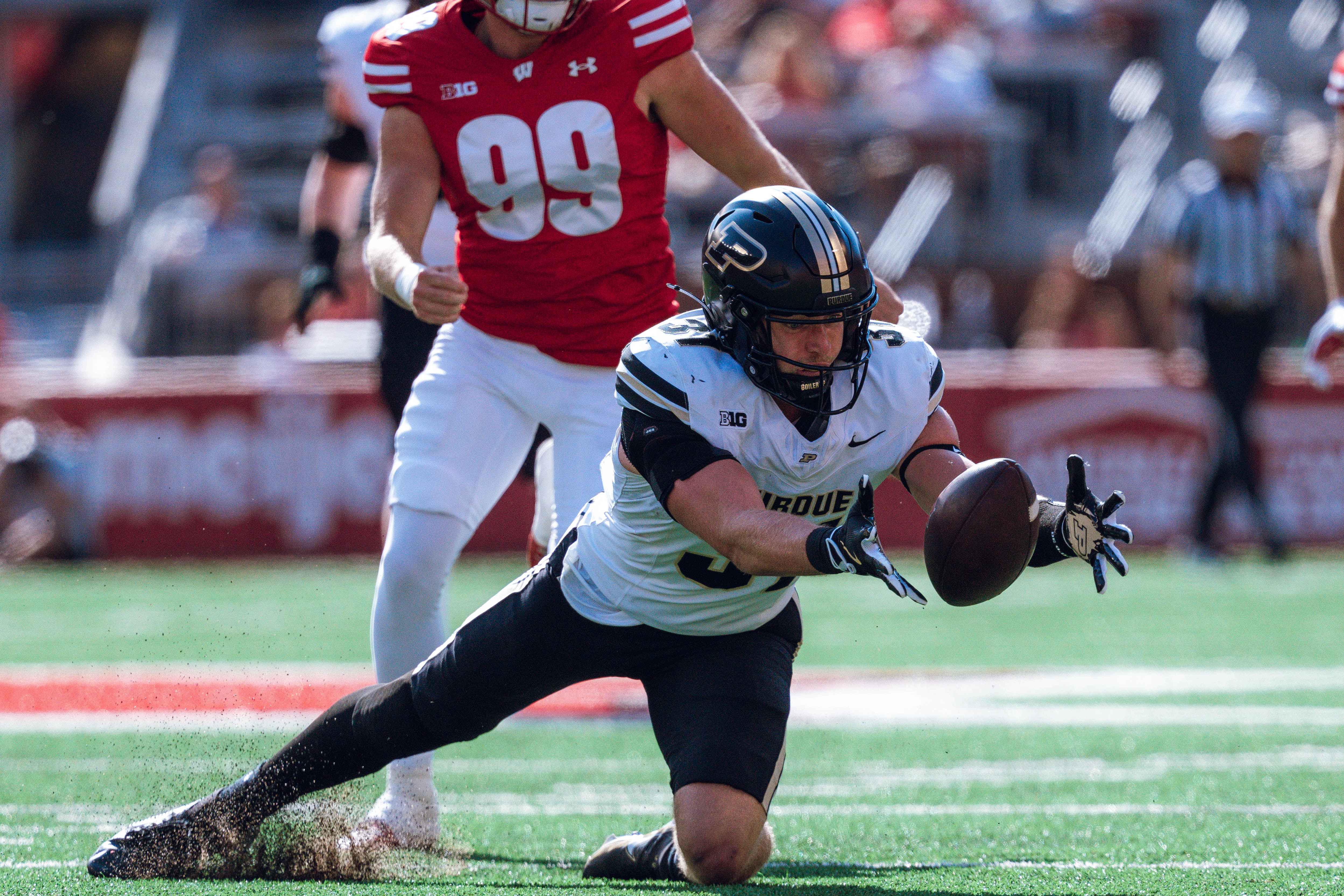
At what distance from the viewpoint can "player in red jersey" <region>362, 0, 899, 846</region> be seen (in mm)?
3664

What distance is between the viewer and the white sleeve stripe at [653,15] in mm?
3672

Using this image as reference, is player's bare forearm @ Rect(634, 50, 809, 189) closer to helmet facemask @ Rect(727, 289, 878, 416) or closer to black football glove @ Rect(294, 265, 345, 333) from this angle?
helmet facemask @ Rect(727, 289, 878, 416)

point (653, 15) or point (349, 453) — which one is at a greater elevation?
point (653, 15)

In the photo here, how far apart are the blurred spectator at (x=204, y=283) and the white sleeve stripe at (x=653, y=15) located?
9.36 m

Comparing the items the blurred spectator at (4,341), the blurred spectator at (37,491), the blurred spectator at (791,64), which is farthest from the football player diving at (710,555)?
the blurred spectator at (4,341)

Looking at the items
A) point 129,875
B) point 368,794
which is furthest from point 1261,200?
point 129,875

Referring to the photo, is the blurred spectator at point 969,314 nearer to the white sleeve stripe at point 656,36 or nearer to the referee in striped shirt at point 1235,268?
the referee in striped shirt at point 1235,268

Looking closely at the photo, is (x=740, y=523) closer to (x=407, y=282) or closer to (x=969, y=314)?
(x=407, y=282)

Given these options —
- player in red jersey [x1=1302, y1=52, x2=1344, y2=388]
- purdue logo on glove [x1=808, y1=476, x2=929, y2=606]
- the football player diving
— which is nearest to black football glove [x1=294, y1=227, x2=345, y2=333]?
the football player diving

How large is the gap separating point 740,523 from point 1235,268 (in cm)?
711

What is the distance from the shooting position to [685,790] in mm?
3109

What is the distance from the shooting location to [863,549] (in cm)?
255

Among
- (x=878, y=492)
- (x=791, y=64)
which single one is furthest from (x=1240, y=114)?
(x=791, y=64)

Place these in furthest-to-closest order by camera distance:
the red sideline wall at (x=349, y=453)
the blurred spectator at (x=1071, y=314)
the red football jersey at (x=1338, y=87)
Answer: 1. the blurred spectator at (x=1071, y=314)
2. the red sideline wall at (x=349, y=453)
3. the red football jersey at (x=1338, y=87)
